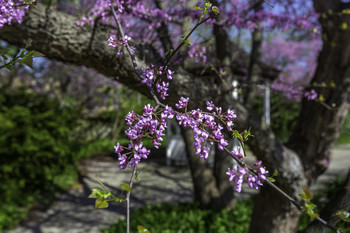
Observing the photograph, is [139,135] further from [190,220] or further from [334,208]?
[190,220]

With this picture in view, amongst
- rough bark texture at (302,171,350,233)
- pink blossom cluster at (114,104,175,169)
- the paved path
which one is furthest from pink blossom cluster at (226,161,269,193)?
the paved path

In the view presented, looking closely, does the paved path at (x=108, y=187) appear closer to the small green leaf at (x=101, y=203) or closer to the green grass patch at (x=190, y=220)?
the green grass patch at (x=190, y=220)

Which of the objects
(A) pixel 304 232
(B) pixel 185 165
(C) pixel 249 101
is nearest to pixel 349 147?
(B) pixel 185 165

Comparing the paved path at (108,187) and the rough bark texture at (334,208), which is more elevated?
the rough bark texture at (334,208)

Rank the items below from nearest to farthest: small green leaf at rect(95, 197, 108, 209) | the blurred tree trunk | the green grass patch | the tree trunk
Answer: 1. small green leaf at rect(95, 197, 108, 209)
2. the blurred tree trunk
3. the green grass patch
4. the tree trunk

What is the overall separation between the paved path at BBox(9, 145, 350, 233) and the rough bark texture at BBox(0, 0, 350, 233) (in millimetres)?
1272

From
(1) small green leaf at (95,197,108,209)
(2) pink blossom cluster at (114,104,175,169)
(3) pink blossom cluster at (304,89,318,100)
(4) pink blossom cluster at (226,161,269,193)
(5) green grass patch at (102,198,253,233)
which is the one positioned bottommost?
(5) green grass patch at (102,198,253,233)

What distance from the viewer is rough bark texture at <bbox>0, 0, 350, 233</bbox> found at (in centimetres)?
262

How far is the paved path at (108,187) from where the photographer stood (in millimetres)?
5699

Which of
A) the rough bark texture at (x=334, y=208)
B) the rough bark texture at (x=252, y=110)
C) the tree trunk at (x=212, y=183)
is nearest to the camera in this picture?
the rough bark texture at (x=334, y=208)

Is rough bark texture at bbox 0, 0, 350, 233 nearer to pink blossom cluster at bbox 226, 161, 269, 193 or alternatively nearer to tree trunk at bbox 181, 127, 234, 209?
pink blossom cluster at bbox 226, 161, 269, 193

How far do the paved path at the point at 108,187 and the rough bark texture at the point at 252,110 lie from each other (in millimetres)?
1272

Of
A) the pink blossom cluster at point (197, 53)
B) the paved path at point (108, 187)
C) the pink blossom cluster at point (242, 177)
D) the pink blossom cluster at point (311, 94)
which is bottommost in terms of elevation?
→ the paved path at point (108, 187)

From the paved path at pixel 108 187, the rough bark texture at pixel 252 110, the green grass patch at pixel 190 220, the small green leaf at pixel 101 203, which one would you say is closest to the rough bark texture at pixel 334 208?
the rough bark texture at pixel 252 110
